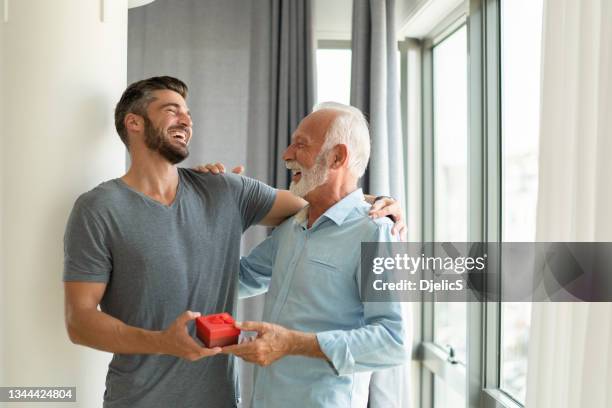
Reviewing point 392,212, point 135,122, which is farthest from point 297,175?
point 135,122

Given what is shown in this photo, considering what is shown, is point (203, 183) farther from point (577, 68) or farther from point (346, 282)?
point (577, 68)

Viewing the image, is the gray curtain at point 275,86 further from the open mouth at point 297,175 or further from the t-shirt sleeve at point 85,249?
the t-shirt sleeve at point 85,249

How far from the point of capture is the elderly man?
146cm

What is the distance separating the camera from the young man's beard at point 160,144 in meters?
1.75

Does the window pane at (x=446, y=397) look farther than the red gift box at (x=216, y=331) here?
Yes

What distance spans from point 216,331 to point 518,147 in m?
1.48

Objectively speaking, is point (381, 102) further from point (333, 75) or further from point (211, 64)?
point (211, 64)

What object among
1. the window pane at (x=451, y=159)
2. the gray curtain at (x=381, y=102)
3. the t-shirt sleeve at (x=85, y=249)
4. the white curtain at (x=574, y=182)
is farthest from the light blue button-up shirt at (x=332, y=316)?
the window pane at (x=451, y=159)

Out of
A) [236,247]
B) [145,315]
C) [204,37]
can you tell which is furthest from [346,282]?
[204,37]

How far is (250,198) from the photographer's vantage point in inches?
77.0

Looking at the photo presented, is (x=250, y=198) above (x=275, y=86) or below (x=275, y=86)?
below

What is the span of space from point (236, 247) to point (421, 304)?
1767mm

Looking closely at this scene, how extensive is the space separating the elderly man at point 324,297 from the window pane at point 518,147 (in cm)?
78

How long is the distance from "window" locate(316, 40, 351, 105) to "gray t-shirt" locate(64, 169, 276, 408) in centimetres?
167
